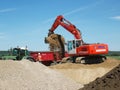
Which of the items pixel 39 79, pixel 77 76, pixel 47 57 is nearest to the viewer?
pixel 39 79

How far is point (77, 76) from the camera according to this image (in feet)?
89.2

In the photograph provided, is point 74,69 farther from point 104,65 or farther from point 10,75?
point 10,75

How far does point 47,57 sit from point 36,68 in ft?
47.3

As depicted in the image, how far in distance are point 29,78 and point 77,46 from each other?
53.1 feet

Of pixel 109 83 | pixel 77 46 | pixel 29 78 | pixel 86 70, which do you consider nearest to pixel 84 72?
pixel 86 70

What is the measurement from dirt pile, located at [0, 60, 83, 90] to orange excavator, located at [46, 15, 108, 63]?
11896 mm

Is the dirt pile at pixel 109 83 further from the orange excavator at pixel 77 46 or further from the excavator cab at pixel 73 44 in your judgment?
the excavator cab at pixel 73 44

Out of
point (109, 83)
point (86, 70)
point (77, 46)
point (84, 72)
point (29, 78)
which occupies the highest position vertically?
point (77, 46)

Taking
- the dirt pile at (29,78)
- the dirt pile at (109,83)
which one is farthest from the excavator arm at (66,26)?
the dirt pile at (109,83)

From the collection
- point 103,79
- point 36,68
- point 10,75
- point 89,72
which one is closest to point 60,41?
point 89,72

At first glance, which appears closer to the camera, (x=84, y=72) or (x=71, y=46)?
(x=84, y=72)

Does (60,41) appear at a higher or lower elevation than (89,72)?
higher

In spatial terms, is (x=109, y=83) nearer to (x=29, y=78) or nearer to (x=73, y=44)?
(x=29, y=78)

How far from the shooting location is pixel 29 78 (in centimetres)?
1695
